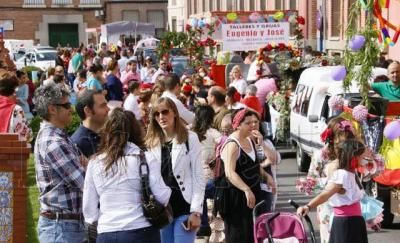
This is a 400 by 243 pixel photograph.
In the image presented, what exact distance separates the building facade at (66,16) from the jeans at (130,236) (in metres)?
61.0

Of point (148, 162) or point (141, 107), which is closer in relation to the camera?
point (148, 162)

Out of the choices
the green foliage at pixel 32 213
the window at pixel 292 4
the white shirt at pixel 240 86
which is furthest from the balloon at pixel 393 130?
the window at pixel 292 4

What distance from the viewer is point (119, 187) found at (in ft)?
21.6

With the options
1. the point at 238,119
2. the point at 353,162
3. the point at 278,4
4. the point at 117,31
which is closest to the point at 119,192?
the point at 353,162

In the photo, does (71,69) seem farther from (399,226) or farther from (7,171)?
(7,171)

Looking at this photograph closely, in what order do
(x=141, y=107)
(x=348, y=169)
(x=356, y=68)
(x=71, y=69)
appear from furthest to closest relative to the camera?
(x=71, y=69)
(x=141, y=107)
(x=356, y=68)
(x=348, y=169)

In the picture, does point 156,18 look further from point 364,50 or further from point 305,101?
point 364,50

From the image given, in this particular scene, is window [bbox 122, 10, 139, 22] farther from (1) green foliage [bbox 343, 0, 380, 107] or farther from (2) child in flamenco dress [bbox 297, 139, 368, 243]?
(2) child in flamenco dress [bbox 297, 139, 368, 243]

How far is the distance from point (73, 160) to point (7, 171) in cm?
284

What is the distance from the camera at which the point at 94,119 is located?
748 cm

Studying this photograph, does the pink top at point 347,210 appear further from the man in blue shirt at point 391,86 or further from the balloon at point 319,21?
the balloon at point 319,21

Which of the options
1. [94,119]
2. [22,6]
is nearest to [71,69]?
[94,119]

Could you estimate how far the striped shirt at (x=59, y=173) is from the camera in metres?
6.91

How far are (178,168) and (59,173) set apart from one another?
1461 millimetres
